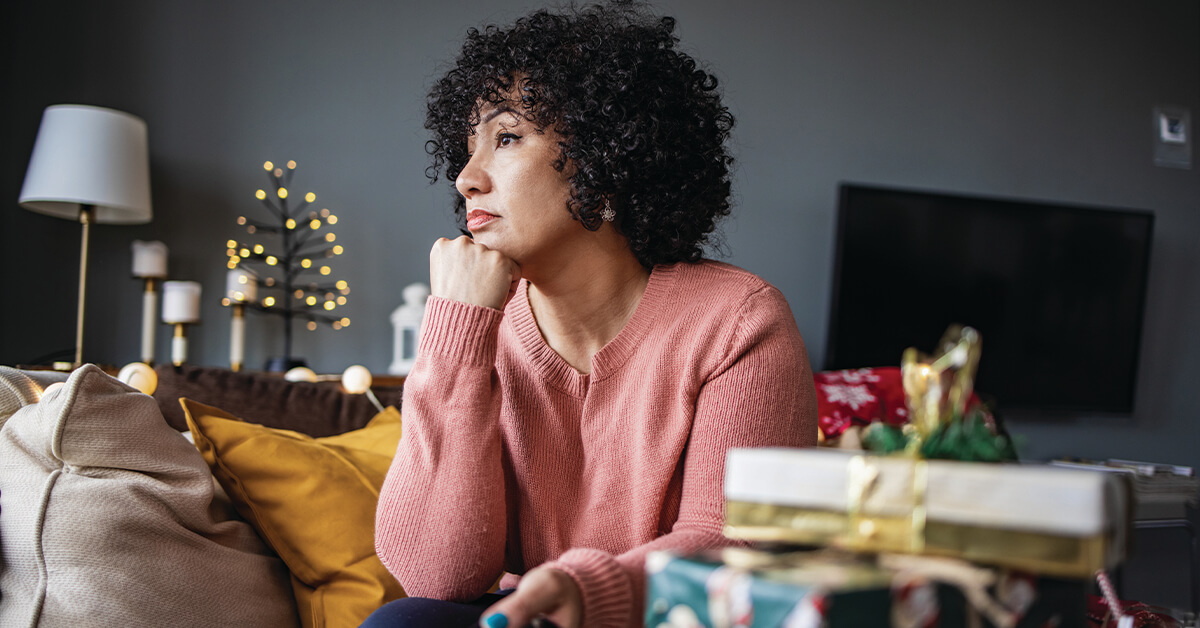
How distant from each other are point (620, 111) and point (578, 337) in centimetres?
32

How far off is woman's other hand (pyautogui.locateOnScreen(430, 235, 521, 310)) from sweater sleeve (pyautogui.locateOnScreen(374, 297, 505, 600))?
20 mm

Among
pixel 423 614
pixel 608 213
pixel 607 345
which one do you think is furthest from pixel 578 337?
pixel 423 614

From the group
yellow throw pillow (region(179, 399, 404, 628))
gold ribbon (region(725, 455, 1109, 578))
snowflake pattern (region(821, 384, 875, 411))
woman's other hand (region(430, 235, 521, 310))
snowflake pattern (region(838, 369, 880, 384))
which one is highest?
woman's other hand (region(430, 235, 521, 310))

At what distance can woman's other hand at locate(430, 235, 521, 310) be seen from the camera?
1.06 m

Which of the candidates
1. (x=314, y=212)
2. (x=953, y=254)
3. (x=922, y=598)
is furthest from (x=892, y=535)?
(x=953, y=254)

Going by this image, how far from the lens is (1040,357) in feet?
11.9

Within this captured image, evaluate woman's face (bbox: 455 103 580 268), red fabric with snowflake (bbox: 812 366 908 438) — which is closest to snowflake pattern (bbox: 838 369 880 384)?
red fabric with snowflake (bbox: 812 366 908 438)

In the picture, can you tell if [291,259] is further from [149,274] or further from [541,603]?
[541,603]

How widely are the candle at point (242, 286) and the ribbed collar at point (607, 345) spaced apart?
5.68 ft

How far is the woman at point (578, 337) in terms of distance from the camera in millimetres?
1009

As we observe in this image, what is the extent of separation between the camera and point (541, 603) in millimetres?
596

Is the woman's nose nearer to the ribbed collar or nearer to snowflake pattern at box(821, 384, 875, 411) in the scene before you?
the ribbed collar

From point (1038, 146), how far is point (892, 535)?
388 centimetres

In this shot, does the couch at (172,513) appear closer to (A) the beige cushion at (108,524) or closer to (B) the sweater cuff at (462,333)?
(A) the beige cushion at (108,524)
